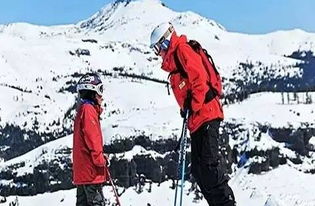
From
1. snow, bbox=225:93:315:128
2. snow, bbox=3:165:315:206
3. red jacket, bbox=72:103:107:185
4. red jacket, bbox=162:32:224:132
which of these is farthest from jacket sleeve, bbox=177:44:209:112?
snow, bbox=225:93:315:128

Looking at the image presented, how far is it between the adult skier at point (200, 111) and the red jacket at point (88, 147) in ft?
4.83

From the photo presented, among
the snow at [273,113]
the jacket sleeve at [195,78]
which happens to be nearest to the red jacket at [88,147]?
the jacket sleeve at [195,78]

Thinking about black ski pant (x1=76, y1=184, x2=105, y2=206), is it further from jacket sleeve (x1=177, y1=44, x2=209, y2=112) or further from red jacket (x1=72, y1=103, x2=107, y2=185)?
jacket sleeve (x1=177, y1=44, x2=209, y2=112)

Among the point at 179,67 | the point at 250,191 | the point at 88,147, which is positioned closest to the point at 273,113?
the point at 250,191

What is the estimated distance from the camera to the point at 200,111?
912 centimetres

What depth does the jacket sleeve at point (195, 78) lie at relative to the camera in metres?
9.02

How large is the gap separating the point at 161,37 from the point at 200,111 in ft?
3.73

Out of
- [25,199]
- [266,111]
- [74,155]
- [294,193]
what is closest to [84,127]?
[74,155]

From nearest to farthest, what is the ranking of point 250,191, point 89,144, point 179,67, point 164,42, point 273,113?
point 179,67 < point 164,42 < point 89,144 < point 250,191 < point 273,113

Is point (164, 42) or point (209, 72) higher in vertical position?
point (164, 42)

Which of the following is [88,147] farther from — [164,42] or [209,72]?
[209,72]

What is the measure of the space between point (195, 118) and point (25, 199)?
14185cm

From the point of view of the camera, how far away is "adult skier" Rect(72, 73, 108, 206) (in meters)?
10.1

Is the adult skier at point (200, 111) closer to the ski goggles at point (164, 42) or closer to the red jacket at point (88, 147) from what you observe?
the ski goggles at point (164, 42)
